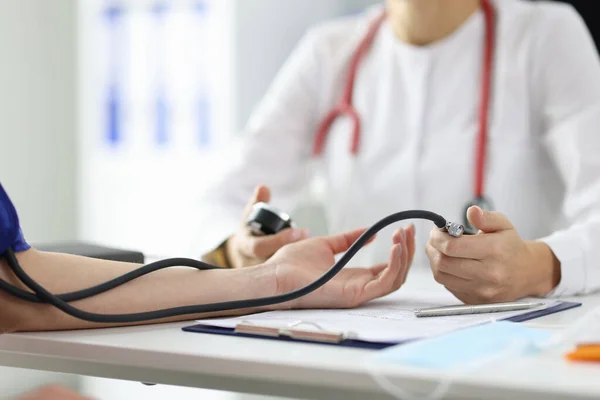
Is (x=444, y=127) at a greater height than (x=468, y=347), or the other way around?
(x=444, y=127)

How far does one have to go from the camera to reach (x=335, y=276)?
89 cm

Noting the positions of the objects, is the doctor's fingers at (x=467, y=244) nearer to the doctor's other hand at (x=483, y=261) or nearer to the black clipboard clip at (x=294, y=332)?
the doctor's other hand at (x=483, y=261)

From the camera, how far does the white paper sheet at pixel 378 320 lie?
26.4 inches

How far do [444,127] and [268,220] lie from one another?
2.11 feet

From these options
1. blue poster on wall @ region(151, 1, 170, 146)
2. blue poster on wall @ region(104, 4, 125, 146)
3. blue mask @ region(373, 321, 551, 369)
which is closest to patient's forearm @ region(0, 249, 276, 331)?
blue mask @ region(373, 321, 551, 369)

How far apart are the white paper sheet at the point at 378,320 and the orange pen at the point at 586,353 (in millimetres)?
117

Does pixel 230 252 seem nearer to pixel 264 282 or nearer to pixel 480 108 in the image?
pixel 264 282

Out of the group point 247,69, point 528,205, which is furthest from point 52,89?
point 528,205

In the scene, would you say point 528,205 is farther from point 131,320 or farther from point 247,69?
point 247,69

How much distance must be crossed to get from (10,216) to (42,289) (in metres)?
0.08

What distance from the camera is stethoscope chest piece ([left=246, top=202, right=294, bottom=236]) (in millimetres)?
1078

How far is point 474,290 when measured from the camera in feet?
2.93

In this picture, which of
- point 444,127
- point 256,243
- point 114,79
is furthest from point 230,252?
point 114,79

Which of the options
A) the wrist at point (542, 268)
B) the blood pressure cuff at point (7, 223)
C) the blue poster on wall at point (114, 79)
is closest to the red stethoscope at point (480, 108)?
the wrist at point (542, 268)
